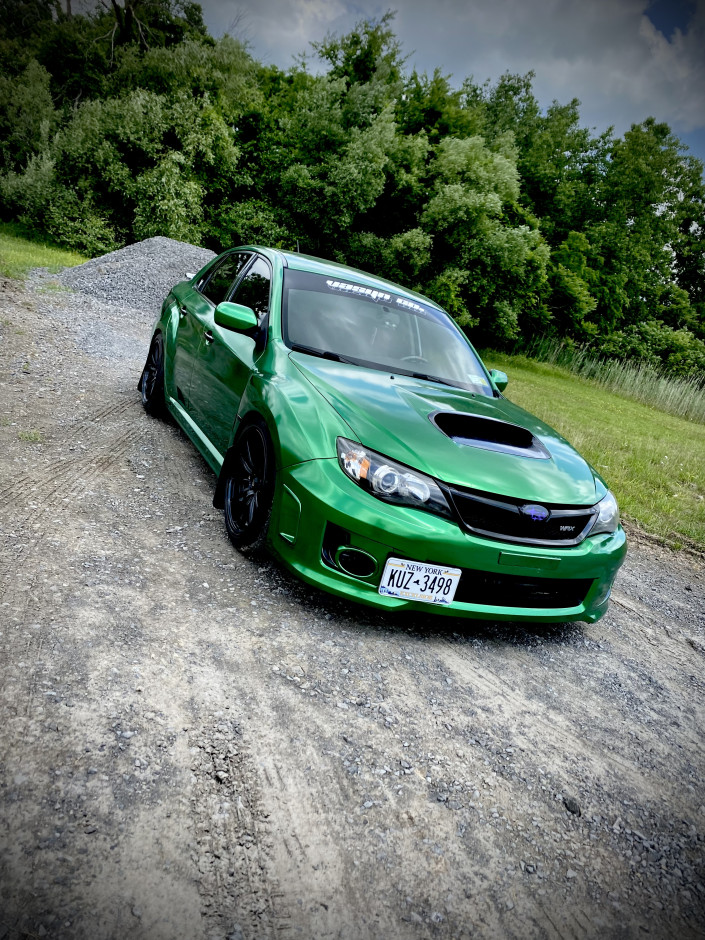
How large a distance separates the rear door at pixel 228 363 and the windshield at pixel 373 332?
0.71 feet

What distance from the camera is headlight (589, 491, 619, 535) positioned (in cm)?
316

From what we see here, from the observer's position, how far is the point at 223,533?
3701mm

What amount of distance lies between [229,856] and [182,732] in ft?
1.60

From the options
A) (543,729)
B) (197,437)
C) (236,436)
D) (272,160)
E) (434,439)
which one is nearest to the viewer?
(543,729)

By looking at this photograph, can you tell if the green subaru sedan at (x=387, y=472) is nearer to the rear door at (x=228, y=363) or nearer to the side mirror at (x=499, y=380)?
the rear door at (x=228, y=363)

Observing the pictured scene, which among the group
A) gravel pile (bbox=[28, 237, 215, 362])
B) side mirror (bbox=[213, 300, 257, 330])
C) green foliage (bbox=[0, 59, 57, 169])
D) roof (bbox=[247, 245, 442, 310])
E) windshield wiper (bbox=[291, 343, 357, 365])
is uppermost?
green foliage (bbox=[0, 59, 57, 169])

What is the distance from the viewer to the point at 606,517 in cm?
323

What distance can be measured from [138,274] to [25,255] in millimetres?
4258

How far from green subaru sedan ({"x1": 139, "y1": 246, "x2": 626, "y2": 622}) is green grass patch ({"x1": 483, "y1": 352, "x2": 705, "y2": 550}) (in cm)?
286

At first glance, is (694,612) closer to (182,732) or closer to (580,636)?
(580,636)

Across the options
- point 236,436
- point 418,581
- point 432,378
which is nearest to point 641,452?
point 432,378

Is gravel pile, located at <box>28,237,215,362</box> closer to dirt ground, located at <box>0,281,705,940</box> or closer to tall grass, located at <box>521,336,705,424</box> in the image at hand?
dirt ground, located at <box>0,281,705,940</box>

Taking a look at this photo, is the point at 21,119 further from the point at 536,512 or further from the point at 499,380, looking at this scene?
the point at 536,512

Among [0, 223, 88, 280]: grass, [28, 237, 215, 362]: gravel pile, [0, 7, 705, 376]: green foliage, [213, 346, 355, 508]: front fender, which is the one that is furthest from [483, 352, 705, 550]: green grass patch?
[0, 223, 88, 280]: grass
